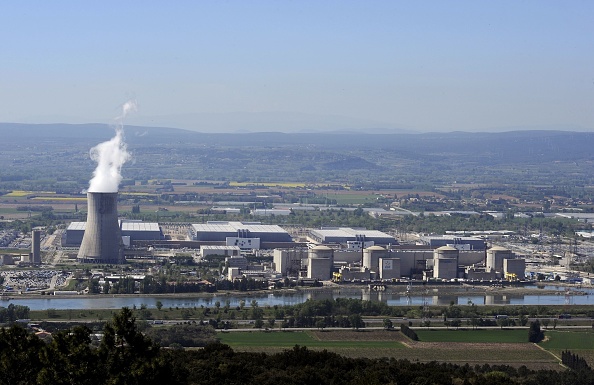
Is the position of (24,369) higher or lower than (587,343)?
higher

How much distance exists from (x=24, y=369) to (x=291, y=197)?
52677 mm

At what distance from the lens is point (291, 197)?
64.3 metres

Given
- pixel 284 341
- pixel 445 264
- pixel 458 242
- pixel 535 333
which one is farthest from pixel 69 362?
pixel 458 242

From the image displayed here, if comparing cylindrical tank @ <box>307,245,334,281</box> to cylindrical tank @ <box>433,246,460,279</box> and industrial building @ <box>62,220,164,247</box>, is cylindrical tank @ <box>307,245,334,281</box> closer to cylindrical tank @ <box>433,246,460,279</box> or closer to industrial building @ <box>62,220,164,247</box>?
cylindrical tank @ <box>433,246,460,279</box>

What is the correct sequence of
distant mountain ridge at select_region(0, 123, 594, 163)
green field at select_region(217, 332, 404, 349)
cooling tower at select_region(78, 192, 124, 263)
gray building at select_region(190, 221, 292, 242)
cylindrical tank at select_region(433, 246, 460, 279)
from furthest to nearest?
distant mountain ridge at select_region(0, 123, 594, 163) → gray building at select_region(190, 221, 292, 242) → cylindrical tank at select_region(433, 246, 460, 279) → cooling tower at select_region(78, 192, 124, 263) → green field at select_region(217, 332, 404, 349)

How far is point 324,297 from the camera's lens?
93.7 feet

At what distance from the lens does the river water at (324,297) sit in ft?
87.3

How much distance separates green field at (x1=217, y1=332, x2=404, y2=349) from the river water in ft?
14.2

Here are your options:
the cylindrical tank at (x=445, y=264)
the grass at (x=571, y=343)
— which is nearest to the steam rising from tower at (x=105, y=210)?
the cylindrical tank at (x=445, y=264)

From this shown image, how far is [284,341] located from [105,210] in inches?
445

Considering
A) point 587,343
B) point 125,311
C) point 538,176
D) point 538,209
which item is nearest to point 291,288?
point 587,343

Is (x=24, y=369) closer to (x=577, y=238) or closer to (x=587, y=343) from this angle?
(x=587, y=343)

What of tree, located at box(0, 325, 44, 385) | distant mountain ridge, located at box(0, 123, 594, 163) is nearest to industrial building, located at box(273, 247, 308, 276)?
tree, located at box(0, 325, 44, 385)

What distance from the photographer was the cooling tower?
32.0 metres
